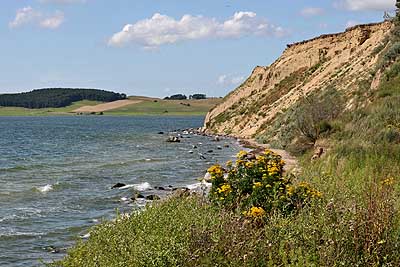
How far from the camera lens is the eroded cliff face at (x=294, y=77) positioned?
191 ft

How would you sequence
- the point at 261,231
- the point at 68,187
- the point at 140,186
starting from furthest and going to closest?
1. the point at 68,187
2. the point at 140,186
3. the point at 261,231

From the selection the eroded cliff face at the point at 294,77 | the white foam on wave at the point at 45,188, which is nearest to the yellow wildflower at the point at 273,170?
the white foam on wave at the point at 45,188

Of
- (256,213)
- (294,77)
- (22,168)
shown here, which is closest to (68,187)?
(22,168)

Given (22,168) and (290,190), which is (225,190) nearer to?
(290,190)

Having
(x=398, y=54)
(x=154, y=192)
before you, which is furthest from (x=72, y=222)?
(x=398, y=54)

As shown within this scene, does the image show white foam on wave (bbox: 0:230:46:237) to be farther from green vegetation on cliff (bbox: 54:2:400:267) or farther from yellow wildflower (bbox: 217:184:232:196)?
yellow wildflower (bbox: 217:184:232:196)

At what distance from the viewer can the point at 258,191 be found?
10.2 meters

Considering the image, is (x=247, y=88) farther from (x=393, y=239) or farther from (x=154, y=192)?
(x=393, y=239)

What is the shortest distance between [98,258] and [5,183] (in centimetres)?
2287

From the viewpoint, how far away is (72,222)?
19297mm

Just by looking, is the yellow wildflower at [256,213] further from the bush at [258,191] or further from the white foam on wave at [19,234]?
the white foam on wave at [19,234]

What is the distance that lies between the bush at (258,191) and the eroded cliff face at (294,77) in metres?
37.2

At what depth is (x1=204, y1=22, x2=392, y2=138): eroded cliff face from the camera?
58125mm

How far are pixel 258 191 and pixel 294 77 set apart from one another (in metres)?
66.4
